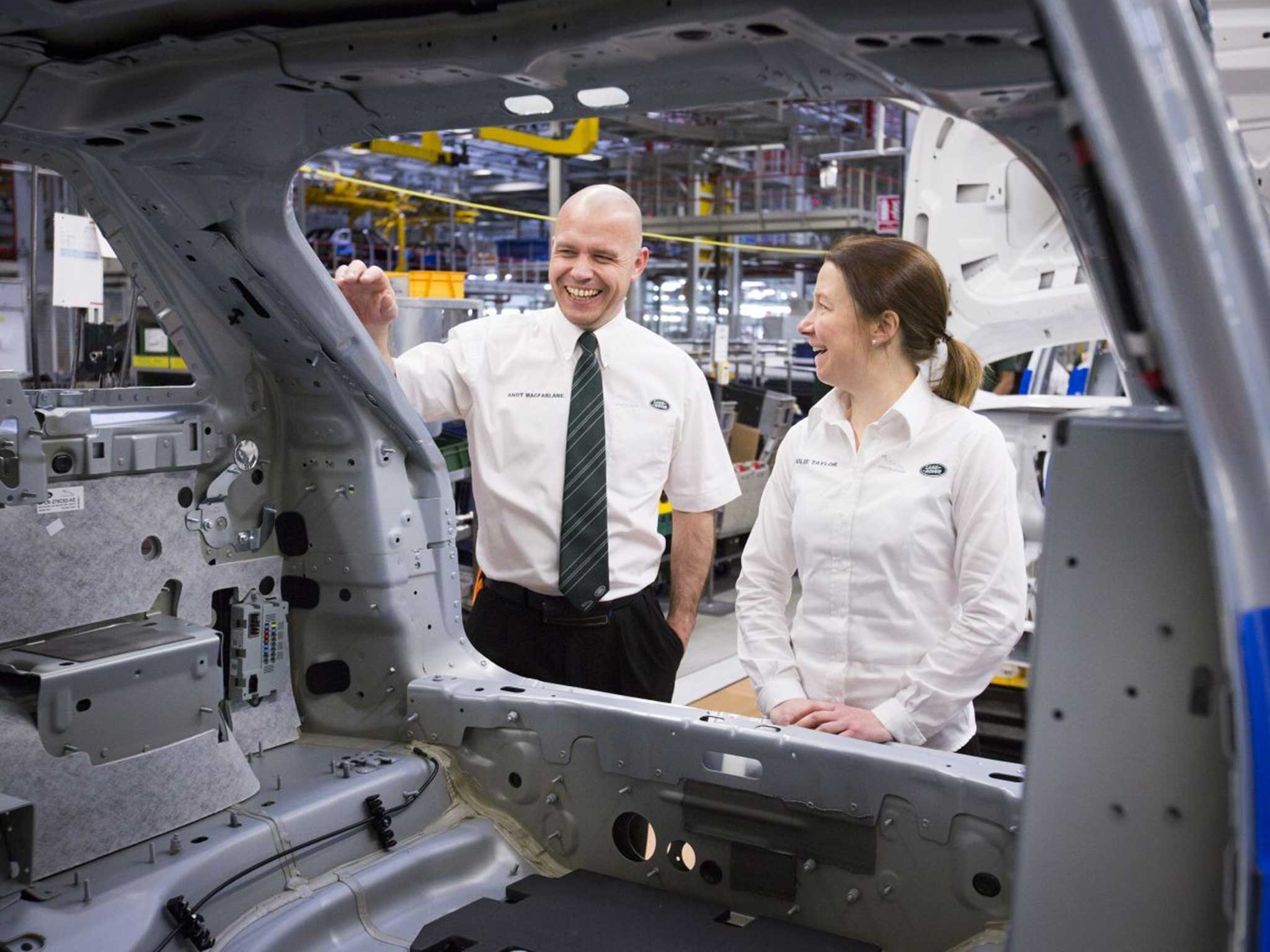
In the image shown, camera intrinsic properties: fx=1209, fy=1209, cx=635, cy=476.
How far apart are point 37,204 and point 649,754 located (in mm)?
4369

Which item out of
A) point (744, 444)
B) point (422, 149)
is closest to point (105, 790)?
point (744, 444)

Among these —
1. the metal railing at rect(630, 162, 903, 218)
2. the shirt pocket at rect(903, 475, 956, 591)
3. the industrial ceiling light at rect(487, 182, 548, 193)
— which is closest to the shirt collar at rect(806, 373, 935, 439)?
the shirt pocket at rect(903, 475, 956, 591)

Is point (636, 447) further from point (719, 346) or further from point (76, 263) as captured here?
point (719, 346)

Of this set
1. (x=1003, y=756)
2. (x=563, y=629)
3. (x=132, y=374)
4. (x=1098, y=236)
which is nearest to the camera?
(x=1098, y=236)

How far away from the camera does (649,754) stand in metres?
2.32

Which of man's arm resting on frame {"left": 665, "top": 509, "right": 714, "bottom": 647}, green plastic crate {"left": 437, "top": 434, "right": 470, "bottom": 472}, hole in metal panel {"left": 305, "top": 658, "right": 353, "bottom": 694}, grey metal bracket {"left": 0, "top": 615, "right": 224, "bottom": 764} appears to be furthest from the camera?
green plastic crate {"left": 437, "top": 434, "right": 470, "bottom": 472}

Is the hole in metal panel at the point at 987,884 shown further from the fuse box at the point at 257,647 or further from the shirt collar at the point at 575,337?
the shirt collar at the point at 575,337

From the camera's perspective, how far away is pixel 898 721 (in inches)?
Answer: 89.0

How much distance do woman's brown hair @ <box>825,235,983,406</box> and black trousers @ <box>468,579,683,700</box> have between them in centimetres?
108

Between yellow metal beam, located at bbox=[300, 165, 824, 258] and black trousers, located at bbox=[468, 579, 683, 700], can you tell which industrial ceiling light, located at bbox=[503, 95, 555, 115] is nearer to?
black trousers, located at bbox=[468, 579, 683, 700]

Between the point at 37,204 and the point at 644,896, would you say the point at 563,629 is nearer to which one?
the point at 644,896

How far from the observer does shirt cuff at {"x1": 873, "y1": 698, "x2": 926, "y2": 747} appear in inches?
88.9

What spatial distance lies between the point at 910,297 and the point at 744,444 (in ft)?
20.2

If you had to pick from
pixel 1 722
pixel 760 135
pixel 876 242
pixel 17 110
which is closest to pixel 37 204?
pixel 17 110
